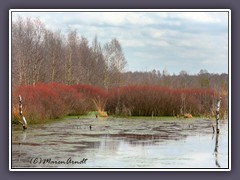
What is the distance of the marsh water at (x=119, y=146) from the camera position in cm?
900

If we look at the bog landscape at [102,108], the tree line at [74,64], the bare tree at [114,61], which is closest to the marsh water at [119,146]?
the bog landscape at [102,108]

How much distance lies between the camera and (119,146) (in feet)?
33.9

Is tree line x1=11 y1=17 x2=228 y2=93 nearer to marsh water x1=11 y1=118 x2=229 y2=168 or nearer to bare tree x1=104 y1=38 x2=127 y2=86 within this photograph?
bare tree x1=104 y1=38 x2=127 y2=86

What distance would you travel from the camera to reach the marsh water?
354 inches

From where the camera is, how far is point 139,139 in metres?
11.0

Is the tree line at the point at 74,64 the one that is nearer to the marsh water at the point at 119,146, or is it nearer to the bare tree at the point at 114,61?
the bare tree at the point at 114,61

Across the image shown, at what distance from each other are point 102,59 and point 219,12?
3.26 m

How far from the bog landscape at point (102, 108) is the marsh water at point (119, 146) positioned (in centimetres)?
2

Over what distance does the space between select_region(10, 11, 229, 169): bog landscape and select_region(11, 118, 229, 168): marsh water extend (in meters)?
0.02

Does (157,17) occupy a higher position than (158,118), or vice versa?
(157,17)

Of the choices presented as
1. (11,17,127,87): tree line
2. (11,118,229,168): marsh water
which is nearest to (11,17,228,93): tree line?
(11,17,127,87): tree line

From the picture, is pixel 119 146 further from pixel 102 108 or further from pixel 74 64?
pixel 102 108
